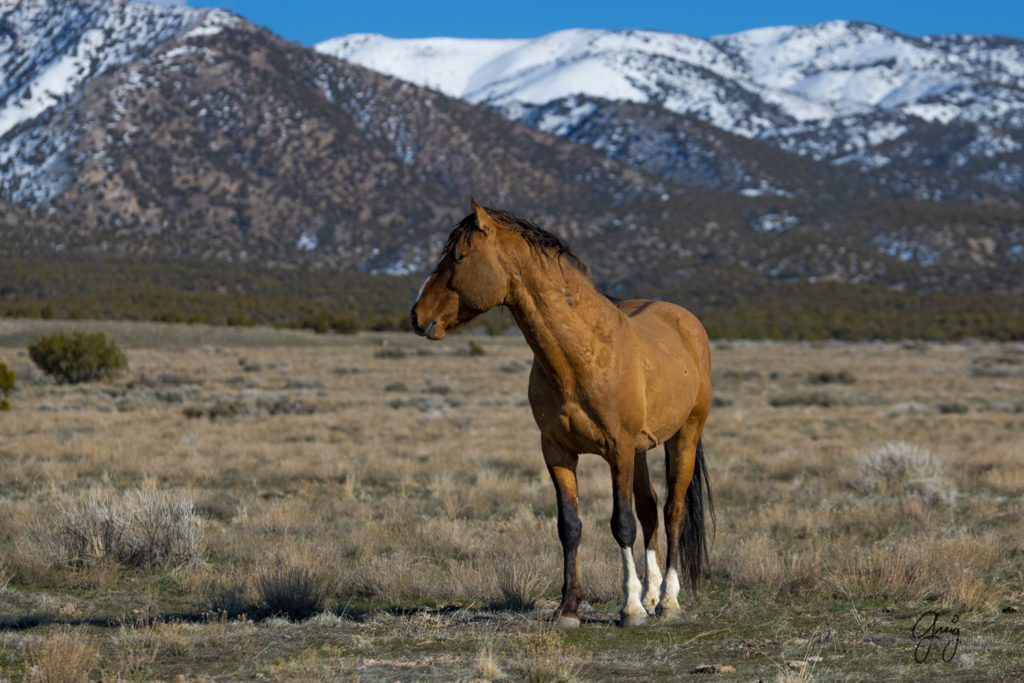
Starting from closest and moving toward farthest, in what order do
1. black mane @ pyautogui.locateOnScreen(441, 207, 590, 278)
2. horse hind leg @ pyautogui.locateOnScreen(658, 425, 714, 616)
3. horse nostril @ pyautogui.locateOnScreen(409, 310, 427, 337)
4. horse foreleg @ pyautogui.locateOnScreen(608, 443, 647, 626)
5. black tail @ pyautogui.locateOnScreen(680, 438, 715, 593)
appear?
horse nostril @ pyautogui.locateOnScreen(409, 310, 427, 337)
black mane @ pyautogui.locateOnScreen(441, 207, 590, 278)
horse foreleg @ pyautogui.locateOnScreen(608, 443, 647, 626)
horse hind leg @ pyautogui.locateOnScreen(658, 425, 714, 616)
black tail @ pyautogui.locateOnScreen(680, 438, 715, 593)

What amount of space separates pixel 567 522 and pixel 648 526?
922 mm

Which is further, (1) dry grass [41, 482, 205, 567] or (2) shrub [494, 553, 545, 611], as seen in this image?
(1) dry grass [41, 482, 205, 567]

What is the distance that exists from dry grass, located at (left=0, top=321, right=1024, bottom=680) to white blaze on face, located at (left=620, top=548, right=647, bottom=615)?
0.47 ft

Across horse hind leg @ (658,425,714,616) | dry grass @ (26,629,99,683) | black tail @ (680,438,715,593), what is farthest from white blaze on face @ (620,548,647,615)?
dry grass @ (26,629,99,683)

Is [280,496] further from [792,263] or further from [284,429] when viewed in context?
[792,263]

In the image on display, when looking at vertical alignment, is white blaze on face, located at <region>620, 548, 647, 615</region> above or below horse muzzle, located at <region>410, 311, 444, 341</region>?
below

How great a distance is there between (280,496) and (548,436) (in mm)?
7487

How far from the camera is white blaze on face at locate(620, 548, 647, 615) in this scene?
21.1 ft

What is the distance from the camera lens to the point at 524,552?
8.72 metres

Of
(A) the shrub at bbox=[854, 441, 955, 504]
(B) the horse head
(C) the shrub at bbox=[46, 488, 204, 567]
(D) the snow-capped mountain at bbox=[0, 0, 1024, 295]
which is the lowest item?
(A) the shrub at bbox=[854, 441, 955, 504]

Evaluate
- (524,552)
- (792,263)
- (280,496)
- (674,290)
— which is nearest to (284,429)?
(280,496)

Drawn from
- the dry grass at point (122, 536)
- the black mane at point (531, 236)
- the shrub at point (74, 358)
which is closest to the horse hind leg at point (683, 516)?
the black mane at point (531, 236)

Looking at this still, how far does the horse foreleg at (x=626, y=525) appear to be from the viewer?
20.3ft

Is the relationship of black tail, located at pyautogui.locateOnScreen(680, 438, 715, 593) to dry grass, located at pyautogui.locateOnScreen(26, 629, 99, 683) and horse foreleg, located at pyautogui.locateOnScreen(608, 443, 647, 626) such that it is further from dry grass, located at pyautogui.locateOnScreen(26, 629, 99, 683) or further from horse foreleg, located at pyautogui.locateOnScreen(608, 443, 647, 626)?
dry grass, located at pyautogui.locateOnScreen(26, 629, 99, 683)
